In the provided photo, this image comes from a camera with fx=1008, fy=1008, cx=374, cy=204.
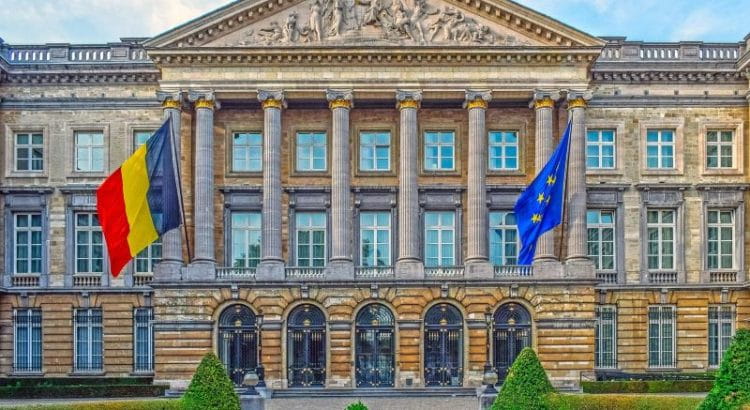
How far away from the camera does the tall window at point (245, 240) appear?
48062 millimetres

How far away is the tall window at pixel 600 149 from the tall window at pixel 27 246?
26.9 metres

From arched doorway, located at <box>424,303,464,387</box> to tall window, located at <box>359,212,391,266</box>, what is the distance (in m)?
4.30

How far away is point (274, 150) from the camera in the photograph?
1818 inches

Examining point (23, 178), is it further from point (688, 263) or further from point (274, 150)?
point (688, 263)

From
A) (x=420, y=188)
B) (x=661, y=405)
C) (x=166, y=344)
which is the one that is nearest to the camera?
(x=661, y=405)

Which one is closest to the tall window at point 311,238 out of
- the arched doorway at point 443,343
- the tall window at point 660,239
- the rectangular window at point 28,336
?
the arched doorway at point 443,343

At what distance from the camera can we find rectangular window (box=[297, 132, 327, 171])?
48.4 m

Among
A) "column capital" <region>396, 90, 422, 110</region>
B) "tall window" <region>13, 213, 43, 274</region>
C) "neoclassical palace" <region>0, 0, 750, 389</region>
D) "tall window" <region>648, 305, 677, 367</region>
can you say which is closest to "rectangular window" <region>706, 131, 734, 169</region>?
"neoclassical palace" <region>0, 0, 750, 389</region>

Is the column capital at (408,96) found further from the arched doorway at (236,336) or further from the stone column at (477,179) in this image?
the arched doorway at (236,336)

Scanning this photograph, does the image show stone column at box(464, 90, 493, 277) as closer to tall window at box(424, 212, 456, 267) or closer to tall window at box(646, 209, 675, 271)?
tall window at box(424, 212, 456, 267)

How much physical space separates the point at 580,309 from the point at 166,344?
1838cm

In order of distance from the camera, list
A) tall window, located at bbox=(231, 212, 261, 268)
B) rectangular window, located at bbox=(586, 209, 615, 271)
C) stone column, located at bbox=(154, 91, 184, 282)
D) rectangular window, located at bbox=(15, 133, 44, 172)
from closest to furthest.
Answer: stone column, located at bbox=(154, 91, 184, 282) → tall window, located at bbox=(231, 212, 261, 268) → rectangular window, located at bbox=(586, 209, 615, 271) → rectangular window, located at bbox=(15, 133, 44, 172)

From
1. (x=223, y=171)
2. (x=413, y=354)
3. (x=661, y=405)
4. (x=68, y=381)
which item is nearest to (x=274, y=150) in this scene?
(x=223, y=171)

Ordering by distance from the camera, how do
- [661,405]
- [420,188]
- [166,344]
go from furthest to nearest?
1. [420,188]
2. [166,344]
3. [661,405]
